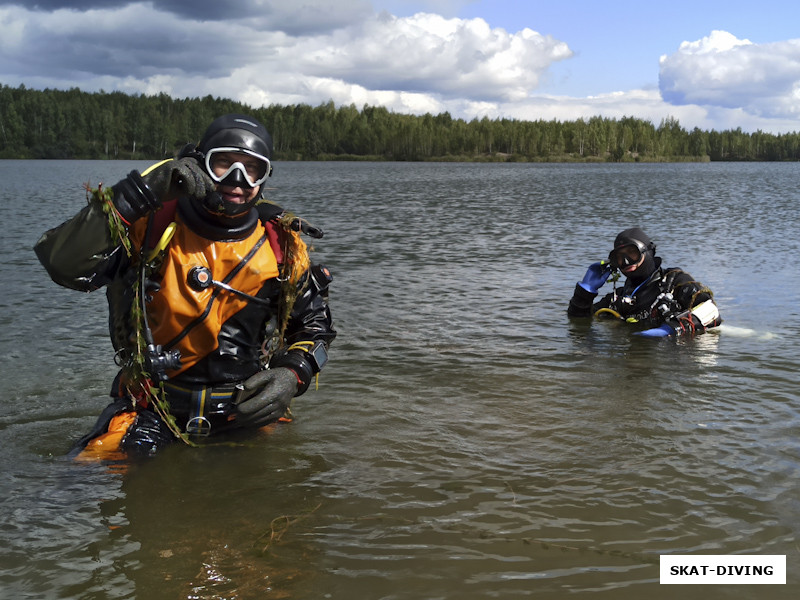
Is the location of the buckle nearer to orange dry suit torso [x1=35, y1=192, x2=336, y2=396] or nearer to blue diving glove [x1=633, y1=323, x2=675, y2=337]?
orange dry suit torso [x1=35, y1=192, x2=336, y2=396]

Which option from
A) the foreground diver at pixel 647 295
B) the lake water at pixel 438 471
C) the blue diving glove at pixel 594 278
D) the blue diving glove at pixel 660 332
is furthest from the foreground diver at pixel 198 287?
the blue diving glove at pixel 594 278

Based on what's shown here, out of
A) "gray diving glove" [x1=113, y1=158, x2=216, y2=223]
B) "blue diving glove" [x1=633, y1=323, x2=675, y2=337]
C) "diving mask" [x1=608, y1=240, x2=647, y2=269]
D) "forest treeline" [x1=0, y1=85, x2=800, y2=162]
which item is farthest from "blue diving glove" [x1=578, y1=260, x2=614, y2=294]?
"forest treeline" [x1=0, y1=85, x2=800, y2=162]

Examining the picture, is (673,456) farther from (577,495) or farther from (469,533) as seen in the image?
(469,533)

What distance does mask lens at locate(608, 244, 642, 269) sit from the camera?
10055mm

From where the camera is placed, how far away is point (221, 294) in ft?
16.5

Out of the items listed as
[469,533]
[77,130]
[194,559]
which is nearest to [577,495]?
[469,533]

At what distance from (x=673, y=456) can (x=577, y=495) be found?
1.17 meters

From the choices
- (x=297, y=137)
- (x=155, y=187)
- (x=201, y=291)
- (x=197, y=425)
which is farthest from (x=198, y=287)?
(x=297, y=137)

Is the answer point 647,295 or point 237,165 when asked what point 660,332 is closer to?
point 647,295

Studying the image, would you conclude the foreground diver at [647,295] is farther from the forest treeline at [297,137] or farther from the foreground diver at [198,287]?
the forest treeline at [297,137]

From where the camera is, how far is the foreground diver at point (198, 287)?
171 inches

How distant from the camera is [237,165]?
469cm

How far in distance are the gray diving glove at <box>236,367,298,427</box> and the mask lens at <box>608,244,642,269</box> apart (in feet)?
20.6

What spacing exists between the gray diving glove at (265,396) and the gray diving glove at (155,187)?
143 centimetres
